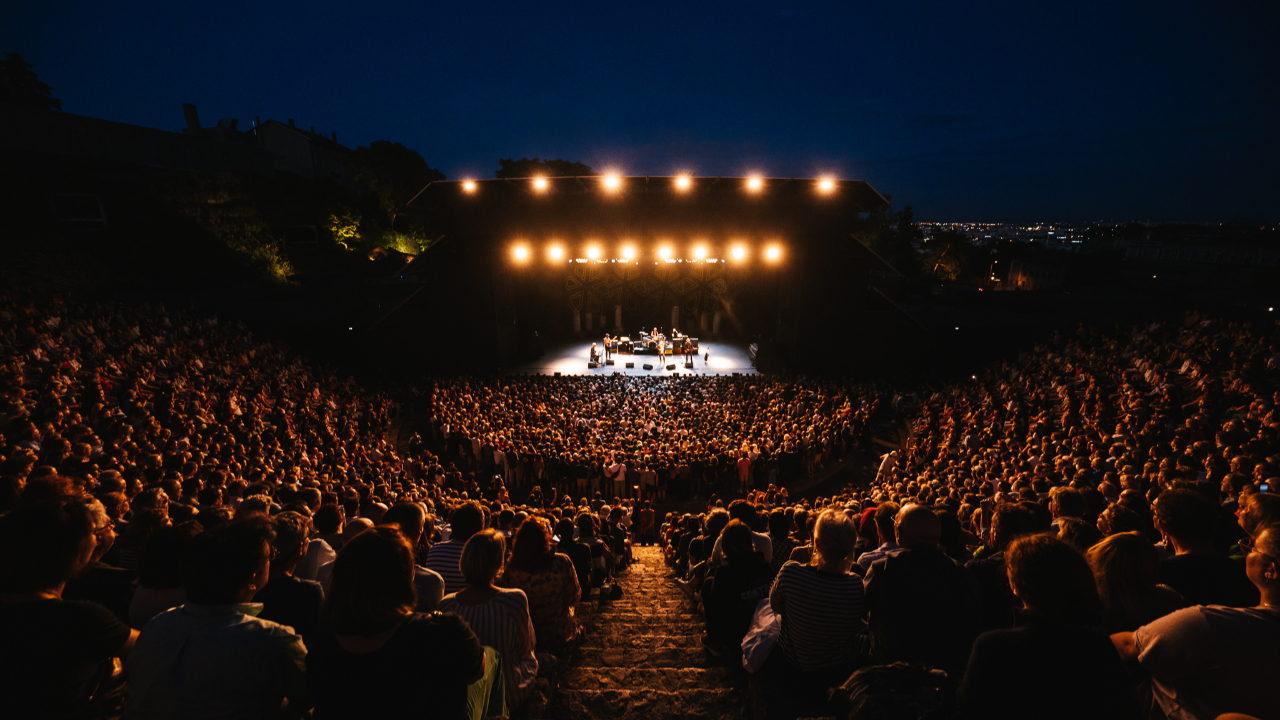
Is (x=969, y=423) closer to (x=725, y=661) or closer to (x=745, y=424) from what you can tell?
(x=745, y=424)

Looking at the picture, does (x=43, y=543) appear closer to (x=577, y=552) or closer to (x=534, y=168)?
(x=577, y=552)

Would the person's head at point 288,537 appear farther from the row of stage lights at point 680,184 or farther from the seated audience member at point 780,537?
the row of stage lights at point 680,184

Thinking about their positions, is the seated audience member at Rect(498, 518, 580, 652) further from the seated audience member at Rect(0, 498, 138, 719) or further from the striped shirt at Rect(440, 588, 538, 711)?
the seated audience member at Rect(0, 498, 138, 719)

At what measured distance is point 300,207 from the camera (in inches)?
1044

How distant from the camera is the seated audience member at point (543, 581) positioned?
2.84 metres

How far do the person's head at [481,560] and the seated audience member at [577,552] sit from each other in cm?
199

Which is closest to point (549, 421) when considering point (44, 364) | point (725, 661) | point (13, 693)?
point (44, 364)

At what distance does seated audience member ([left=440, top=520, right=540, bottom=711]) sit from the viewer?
2234 millimetres

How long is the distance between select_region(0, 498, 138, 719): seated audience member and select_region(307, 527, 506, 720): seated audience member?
0.72 meters

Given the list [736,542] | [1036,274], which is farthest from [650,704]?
[1036,274]

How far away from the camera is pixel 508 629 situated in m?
2.29

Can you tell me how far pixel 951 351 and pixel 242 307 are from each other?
26312 mm

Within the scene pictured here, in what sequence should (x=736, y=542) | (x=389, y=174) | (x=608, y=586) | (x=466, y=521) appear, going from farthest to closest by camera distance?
1. (x=389, y=174)
2. (x=608, y=586)
3. (x=466, y=521)
4. (x=736, y=542)

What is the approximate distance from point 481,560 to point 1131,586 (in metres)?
2.54
